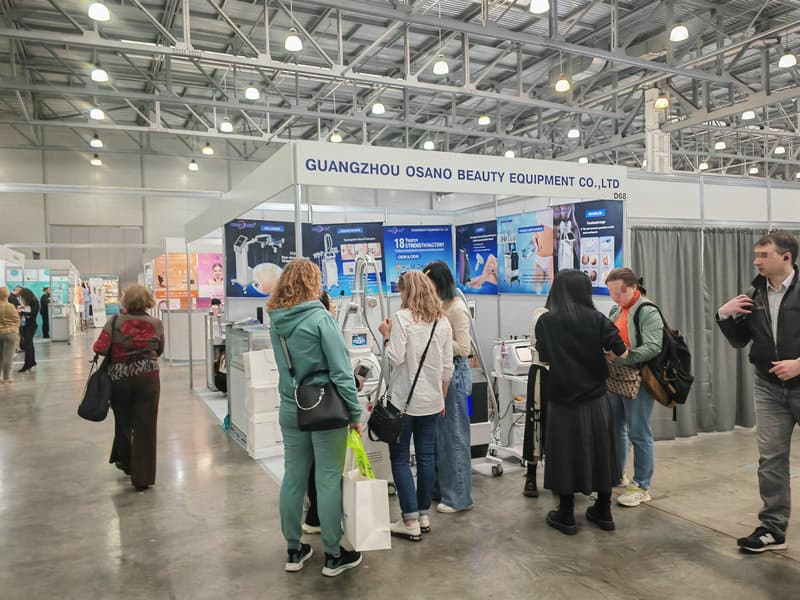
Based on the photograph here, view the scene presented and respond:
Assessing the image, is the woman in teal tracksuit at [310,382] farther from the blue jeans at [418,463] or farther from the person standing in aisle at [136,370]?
the person standing in aisle at [136,370]

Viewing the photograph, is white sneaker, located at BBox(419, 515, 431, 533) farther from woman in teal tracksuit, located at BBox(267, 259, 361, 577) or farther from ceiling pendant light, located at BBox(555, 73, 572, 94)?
ceiling pendant light, located at BBox(555, 73, 572, 94)

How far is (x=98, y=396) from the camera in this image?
3781 millimetres

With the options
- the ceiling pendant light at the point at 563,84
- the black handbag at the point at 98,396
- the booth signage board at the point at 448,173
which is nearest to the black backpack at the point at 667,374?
the booth signage board at the point at 448,173

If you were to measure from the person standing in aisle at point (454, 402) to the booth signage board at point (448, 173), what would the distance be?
0.87m

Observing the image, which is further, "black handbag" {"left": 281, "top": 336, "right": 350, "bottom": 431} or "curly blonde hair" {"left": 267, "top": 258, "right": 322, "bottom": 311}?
"curly blonde hair" {"left": 267, "top": 258, "right": 322, "bottom": 311}

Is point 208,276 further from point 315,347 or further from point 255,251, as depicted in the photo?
point 315,347

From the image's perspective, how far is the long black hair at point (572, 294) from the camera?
118 inches

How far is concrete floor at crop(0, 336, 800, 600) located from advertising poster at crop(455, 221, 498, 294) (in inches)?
89.7

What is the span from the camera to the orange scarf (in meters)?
3.51

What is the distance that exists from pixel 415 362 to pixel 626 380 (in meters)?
1.29

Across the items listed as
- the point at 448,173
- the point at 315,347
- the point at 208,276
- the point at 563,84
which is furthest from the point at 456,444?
the point at 208,276

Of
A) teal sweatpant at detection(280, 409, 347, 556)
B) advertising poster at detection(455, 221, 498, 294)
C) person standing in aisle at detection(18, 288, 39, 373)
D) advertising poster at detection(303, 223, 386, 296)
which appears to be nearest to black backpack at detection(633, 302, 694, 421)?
teal sweatpant at detection(280, 409, 347, 556)

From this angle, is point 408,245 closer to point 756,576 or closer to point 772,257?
point 772,257

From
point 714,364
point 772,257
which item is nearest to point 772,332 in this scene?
point 772,257
